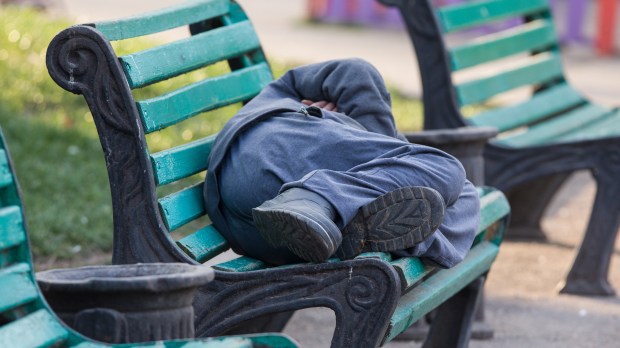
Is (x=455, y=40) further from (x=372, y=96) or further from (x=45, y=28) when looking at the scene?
(x=372, y=96)

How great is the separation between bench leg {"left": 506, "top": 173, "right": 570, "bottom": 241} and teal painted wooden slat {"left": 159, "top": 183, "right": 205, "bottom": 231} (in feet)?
8.40

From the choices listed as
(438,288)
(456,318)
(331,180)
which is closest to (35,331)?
(331,180)

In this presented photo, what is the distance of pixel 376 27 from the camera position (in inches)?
512

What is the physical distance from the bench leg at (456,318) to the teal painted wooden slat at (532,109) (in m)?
1.25

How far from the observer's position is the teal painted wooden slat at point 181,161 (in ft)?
10.4

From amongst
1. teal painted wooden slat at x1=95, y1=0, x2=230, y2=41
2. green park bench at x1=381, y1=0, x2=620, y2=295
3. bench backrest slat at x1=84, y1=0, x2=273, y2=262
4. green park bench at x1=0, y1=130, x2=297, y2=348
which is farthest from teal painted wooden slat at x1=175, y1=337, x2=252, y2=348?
green park bench at x1=381, y1=0, x2=620, y2=295

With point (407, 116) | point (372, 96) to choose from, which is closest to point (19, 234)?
point (372, 96)

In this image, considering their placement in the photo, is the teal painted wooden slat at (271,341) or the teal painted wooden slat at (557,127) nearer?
the teal painted wooden slat at (271,341)

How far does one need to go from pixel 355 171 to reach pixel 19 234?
37.8 inches

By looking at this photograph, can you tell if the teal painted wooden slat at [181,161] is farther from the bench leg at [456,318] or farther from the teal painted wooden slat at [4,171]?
the bench leg at [456,318]

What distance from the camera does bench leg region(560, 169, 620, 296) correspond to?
4.80 meters

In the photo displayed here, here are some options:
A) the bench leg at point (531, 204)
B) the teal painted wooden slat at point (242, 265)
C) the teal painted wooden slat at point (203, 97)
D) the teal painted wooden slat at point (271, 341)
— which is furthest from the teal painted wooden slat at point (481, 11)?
the teal painted wooden slat at point (271, 341)

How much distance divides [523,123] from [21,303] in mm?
3477

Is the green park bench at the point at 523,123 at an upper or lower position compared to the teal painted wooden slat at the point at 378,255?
lower
